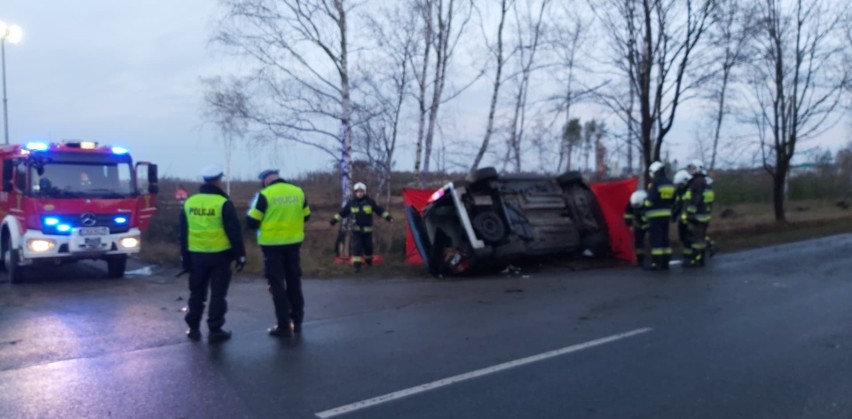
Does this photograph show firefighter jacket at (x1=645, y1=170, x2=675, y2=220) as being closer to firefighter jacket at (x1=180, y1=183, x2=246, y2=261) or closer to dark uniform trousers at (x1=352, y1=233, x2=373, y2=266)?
dark uniform trousers at (x1=352, y1=233, x2=373, y2=266)

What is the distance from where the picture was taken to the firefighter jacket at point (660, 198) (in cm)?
1293

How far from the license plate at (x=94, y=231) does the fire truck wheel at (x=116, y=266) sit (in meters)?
0.80

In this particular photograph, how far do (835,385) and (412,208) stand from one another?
27.8 feet

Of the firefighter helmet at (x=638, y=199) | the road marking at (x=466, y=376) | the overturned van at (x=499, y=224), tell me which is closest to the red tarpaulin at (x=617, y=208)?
the overturned van at (x=499, y=224)

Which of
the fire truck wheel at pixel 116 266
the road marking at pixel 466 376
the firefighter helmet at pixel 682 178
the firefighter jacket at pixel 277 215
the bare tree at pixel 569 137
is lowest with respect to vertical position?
the road marking at pixel 466 376

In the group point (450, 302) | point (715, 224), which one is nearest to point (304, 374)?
point (450, 302)

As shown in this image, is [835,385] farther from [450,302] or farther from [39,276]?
[39,276]

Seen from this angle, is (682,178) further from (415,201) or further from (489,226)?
(415,201)

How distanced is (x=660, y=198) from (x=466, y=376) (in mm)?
7800

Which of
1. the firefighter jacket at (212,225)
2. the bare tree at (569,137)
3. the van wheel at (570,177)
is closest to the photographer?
the firefighter jacket at (212,225)

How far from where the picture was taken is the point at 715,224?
78.1 feet

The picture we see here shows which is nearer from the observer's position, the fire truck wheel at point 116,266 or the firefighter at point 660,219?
the firefighter at point 660,219

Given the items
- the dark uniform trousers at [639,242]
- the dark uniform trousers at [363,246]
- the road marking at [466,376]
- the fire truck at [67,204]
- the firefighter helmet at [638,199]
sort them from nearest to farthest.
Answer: the road marking at [466,376] < the fire truck at [67,204] < the firefighter helmet at [638,199] < the dark uniform trousers at [639,242] < the dark uniform trousers at [363,246]

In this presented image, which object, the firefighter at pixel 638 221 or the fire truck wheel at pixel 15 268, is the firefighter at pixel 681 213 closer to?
the firefighter at pixel 638 221
